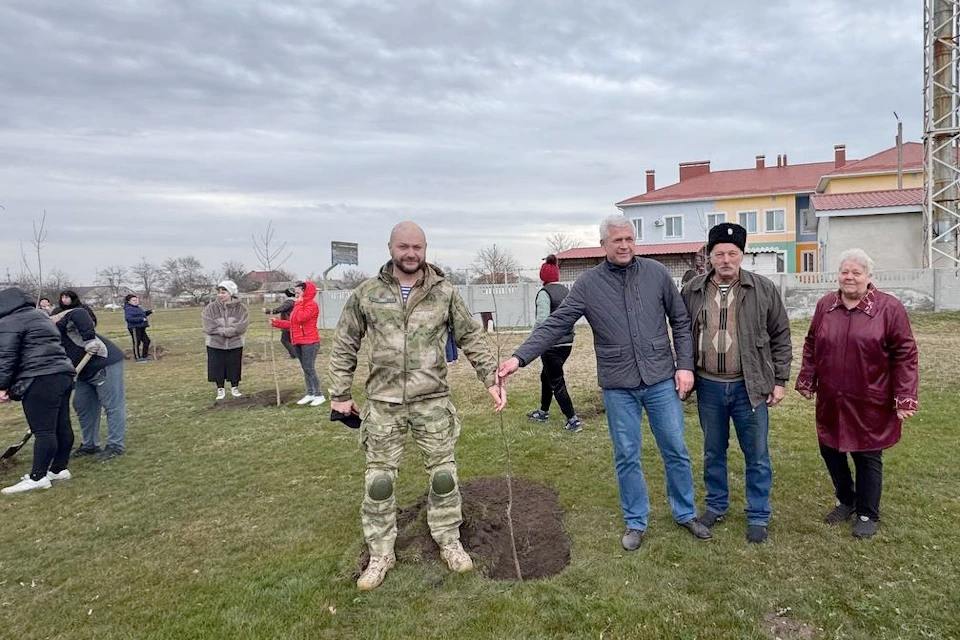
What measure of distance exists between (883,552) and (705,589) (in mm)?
1197

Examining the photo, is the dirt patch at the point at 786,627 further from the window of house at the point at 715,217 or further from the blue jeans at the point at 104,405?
the window of house at the point at 715,217

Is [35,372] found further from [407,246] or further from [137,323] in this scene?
[137,323]

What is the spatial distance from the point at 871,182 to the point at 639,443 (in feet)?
111

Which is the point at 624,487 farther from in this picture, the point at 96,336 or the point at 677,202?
the point at 677,202

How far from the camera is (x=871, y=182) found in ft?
98.2

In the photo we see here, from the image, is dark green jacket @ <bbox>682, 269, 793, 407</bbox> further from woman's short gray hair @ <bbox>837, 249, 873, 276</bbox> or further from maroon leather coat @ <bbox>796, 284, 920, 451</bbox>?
woman's short gray hair @ <bbox>837, 249, 873, 276</bbox>

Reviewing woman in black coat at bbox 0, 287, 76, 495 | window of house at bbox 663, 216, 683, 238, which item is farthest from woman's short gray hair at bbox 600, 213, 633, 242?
window of house at bbox 663, 216, 683, 238

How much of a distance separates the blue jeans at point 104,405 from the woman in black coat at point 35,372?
2.79 ft

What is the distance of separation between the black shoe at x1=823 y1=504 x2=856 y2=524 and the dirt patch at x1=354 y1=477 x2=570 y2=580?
1.77 metres

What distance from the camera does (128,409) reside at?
882 cm

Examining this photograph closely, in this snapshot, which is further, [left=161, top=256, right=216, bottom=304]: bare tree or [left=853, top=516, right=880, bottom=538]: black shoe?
[left=161, top=256, right=216, bottom=304]: bare tree

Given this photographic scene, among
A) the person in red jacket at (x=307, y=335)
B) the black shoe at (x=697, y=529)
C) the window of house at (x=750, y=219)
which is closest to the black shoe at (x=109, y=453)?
the person in red jacket at (x=307, y=335)

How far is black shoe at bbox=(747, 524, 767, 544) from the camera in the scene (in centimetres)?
359

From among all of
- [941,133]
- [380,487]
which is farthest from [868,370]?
[941,133]
